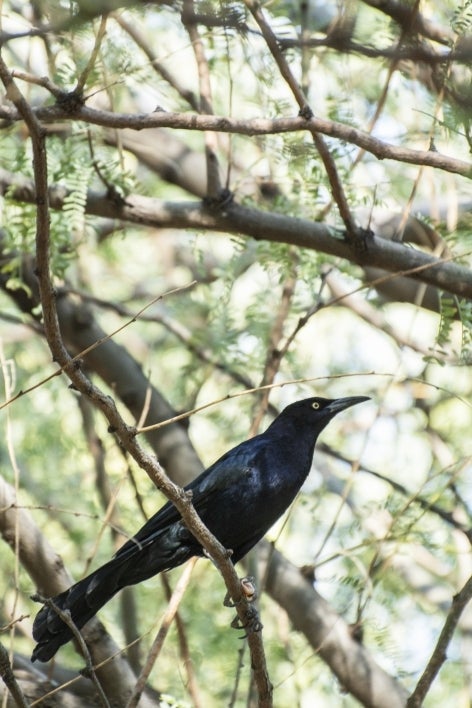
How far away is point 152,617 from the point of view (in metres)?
8.16

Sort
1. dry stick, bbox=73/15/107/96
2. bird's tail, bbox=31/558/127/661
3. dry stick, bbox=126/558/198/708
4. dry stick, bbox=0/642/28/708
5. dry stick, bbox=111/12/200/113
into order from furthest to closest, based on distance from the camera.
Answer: dry stick, bbox=111/12/200/113
bird's tail, bbox=31/558/127/661
dry stick, bbox=126/558/198/708
dry stick, bbox=0/642/28/708
dry stick, bbox=73/15/107/96

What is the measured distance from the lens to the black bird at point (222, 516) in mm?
4973

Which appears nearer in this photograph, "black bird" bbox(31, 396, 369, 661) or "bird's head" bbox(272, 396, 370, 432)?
"black bird" bbox(31, 396, 369, 661)

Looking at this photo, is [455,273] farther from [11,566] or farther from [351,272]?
[11,566]

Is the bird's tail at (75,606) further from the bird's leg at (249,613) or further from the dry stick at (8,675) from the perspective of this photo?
the dry stick at (8,675)

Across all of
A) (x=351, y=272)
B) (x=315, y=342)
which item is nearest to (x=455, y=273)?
(x=351, y=272)

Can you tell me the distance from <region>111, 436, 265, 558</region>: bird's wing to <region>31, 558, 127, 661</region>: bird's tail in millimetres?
131

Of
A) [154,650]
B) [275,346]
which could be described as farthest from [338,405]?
[154,650]

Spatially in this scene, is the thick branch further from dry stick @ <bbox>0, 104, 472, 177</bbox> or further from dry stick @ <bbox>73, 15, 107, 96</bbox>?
dry stick @ <bbox>73, 15, 107, 96</bbox>

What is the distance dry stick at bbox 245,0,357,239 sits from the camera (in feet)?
13.7

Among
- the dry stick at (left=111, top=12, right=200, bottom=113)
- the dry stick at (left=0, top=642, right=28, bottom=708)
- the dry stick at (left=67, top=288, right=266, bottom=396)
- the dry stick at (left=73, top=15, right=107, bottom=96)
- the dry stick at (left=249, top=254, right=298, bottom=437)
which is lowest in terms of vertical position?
the dry stick at (left=0, top=642, right=28, bottom=708)

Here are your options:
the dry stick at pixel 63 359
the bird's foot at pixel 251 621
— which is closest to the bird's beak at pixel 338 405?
the bird's foot at pixel 251 621

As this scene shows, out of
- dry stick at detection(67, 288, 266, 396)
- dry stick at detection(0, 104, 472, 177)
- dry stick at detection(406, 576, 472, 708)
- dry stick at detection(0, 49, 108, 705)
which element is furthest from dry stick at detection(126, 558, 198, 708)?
dry stick at detection(67, 288, 266, 396)

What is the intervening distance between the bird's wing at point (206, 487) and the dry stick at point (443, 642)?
4.48ft
